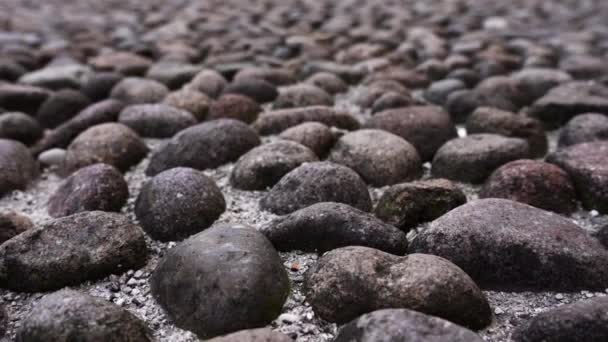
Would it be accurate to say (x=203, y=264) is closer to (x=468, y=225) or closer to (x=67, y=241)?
(x=67, y=241)

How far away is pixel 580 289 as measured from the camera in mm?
1555

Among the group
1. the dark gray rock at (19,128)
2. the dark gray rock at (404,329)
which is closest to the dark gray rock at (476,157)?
the dark gray rock at (404,329)

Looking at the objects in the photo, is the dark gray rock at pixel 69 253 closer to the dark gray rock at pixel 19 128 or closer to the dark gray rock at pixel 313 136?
the dark gray rock at pixel 313 136

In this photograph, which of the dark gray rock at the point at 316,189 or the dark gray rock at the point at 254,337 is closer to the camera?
the dark gray rock at the point at 254,337

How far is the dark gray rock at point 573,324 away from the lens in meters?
1.25

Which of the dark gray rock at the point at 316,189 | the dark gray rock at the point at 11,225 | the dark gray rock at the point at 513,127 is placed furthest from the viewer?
the dark gray rock at the point at 513,127

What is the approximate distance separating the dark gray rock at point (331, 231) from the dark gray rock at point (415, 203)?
173mm

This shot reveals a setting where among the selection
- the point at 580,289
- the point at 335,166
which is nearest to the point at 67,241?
the point at 335,166

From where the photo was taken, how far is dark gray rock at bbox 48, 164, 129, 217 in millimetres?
1969

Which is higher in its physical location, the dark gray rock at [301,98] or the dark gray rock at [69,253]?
the dark gray rock at [69,253]

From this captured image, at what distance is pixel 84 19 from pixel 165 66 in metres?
2.61

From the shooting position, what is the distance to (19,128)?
8.82 ft

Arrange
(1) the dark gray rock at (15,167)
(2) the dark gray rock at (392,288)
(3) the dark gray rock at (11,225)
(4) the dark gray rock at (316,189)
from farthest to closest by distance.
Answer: (1) the dark gray rock at (15,167) → (4) the dark gray rock at (316,189) → (3) the dark gray rock at (11,225) → (2) the dark gray rock at (392,288)

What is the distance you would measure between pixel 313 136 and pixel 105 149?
0.91 meters
